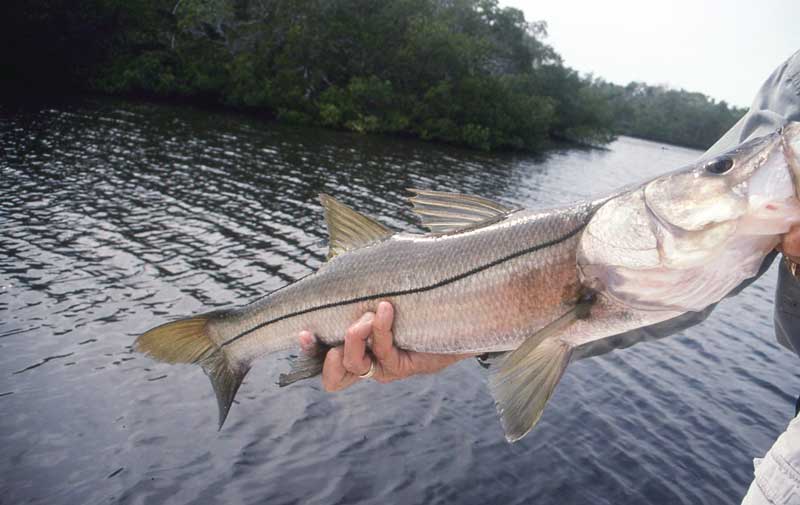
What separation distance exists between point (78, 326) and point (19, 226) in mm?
5816

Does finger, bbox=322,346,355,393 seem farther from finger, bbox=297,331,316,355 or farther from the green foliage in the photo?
the green foliage

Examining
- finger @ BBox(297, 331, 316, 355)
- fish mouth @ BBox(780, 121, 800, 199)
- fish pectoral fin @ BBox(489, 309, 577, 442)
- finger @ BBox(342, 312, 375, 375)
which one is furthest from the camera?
finger @ BBox(297, 331, 316, 355)

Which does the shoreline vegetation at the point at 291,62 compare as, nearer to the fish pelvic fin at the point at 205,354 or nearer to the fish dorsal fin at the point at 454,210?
the fish pelvic fin at the point at 205,354

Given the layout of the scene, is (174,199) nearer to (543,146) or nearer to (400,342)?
(400,342)

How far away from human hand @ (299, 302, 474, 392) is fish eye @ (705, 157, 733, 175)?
1684mm

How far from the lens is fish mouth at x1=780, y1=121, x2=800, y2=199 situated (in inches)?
81.0

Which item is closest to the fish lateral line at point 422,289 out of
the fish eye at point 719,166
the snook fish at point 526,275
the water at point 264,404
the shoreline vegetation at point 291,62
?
the snook fish at point 526,275

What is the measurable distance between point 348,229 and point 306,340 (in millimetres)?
773

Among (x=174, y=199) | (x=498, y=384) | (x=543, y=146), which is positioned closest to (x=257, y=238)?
(x=174, y=199)

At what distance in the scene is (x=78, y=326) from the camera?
31.9 ft

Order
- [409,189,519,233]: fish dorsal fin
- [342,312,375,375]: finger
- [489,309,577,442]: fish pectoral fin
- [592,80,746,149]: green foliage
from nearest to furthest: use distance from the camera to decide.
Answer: [489,309,577,442]: fish pectoral fin < [409,189,519,233]: fish dorsal fin < [342,312,375,375]: finger < [592,80,746,149]: green foliage

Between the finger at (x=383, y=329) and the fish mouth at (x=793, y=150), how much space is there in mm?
2011

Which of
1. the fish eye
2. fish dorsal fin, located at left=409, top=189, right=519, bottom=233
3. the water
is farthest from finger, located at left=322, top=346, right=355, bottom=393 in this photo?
the water

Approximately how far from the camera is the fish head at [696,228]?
2152mm
